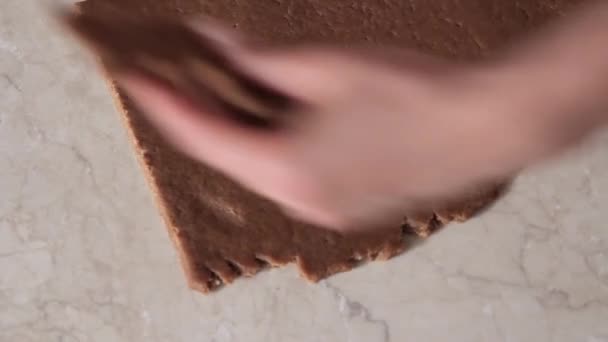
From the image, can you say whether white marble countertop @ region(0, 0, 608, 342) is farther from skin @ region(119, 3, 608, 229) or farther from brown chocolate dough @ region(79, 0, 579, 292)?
skin @ region(119, 3, 608, 229)

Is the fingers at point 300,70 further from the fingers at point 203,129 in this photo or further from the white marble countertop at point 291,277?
the white marble countertop at point 291,277

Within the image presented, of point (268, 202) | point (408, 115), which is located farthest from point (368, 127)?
point (268, 202)

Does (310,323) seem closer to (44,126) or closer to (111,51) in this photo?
(44,126)

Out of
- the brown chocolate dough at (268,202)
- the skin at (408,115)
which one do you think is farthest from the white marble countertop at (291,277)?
the skin at (408,115)

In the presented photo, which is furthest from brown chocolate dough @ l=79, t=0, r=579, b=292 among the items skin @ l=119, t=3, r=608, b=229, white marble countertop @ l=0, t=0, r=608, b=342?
skin @ l=119, t=3, r=608, b=229

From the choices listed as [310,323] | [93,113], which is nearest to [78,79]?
[93,113]

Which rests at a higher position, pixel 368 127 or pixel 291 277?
pixel 368 127

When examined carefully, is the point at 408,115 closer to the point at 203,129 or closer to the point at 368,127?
the point at 368,127
